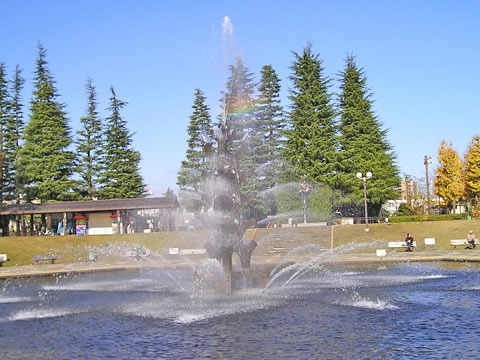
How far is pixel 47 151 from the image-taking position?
5884cm

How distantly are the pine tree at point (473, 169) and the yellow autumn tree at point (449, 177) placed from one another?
145 centimetres

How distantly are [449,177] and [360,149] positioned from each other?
22.1 m

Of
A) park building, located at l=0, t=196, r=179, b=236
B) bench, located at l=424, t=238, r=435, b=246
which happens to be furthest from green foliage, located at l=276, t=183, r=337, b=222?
bench, located at l=424, t=238, r=435, b=246

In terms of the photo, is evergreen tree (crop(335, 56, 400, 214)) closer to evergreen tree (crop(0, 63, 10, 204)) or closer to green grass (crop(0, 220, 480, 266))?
green grass (crop(0, 220, 480, 266))

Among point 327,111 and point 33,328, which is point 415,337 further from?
point 327,111

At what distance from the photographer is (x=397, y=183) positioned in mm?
58594

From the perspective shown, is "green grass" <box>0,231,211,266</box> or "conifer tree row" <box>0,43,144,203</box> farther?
"conifer tree row" <box>0,43,144,203</box>

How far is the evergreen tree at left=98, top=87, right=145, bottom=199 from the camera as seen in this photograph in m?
60.7

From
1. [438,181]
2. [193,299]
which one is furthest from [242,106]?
[193,299]

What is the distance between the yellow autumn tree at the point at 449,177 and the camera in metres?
70.5

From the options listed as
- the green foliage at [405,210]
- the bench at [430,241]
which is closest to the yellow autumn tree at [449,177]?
the green foliage at [405,210]

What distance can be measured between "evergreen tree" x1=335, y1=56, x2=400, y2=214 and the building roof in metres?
20.4

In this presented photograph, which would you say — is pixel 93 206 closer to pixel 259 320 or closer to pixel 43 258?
pixel 43 258

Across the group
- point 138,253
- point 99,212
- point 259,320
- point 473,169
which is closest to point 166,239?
point 99,212
